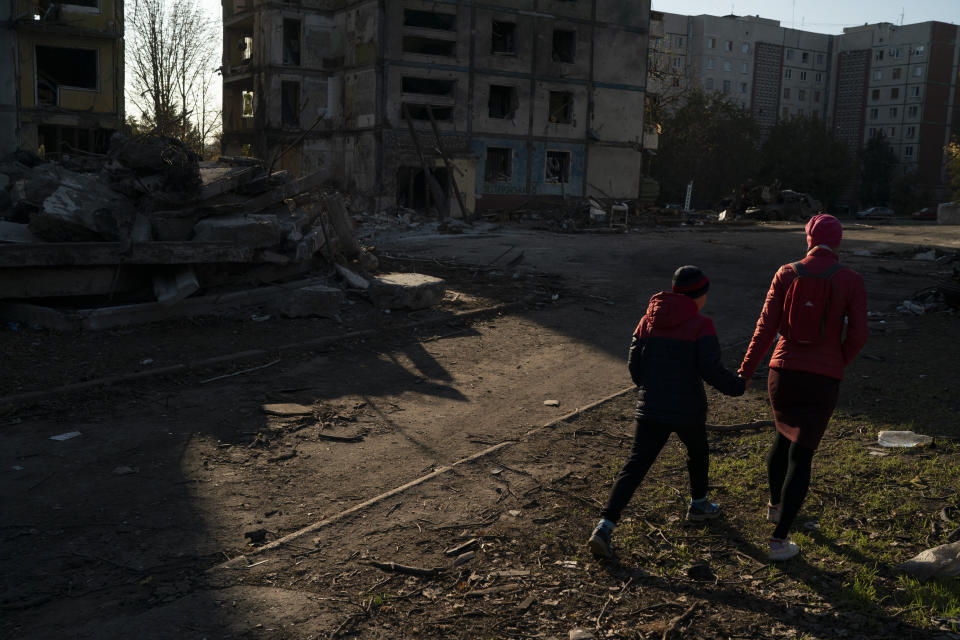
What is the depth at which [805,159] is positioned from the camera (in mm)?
60469

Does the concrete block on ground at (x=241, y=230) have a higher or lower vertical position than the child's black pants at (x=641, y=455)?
higher

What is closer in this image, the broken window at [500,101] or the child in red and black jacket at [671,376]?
the child in red and black jacket at [671,376]

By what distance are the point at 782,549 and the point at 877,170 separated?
77025 millimetres

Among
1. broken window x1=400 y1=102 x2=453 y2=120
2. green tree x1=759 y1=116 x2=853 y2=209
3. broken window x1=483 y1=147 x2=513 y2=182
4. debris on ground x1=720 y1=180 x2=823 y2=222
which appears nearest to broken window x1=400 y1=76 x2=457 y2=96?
broken window x1=400 y1=102 x2=453 y2=120

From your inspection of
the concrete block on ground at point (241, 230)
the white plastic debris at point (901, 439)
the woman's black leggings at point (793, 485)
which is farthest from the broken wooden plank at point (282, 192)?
the woman's black leggings at point (793, 485)

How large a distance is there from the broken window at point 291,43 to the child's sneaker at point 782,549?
3520 centimetres

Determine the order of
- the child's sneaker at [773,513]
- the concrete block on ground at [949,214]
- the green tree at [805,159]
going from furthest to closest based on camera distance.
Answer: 1. the green tree at [805,159]
2. the concrete block on ground at [949,214]
3. the child's sneaker at [773,513]

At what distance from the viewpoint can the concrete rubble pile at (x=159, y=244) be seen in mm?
8836

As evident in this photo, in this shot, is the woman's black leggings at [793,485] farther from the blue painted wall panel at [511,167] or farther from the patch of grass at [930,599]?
the blue painted wall panel at [511,167]

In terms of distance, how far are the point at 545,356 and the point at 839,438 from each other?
3573 mm

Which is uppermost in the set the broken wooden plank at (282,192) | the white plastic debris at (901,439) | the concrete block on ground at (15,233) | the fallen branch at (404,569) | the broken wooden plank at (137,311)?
the broken wooden plank at (282,192)

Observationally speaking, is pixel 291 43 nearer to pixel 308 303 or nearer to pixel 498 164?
pixel 498 164

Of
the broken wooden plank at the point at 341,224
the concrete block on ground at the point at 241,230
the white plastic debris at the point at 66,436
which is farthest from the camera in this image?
the broken wooden plank at the point at 341,224

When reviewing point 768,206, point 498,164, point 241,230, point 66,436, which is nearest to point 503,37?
point 498,164
